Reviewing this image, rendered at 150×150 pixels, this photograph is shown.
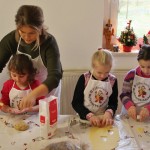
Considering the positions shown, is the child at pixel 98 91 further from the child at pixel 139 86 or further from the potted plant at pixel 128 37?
the potted plant at pixel 128 37

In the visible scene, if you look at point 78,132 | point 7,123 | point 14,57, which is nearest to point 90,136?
point 78,132

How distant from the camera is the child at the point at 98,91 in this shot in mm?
1245

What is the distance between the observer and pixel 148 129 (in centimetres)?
115

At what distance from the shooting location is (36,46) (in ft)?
4.45

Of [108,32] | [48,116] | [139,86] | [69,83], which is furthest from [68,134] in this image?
[108,32]

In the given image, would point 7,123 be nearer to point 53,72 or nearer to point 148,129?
point 53,72

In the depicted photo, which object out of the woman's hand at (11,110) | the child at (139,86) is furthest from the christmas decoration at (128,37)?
the woman's hand at (11,110)

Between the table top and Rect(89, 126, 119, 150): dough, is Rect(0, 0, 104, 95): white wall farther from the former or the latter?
Rect(89, 126, 119, 150): dough

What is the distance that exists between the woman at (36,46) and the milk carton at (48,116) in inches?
3.2

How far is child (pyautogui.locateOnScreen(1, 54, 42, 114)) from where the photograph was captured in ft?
4.28

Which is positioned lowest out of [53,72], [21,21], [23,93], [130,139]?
[130,139]

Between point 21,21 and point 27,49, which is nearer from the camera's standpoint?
point 21,21

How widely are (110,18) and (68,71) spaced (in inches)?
22.9

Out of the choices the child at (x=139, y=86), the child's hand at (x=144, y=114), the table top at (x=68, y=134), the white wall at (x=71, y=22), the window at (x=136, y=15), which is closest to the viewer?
the table top at (x=68, y=134)
